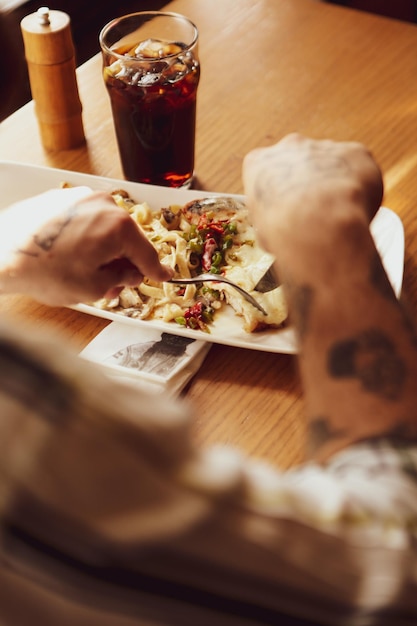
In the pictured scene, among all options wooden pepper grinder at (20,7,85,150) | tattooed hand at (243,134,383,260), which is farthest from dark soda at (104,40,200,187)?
tattooed hand at (243,134,383,260)

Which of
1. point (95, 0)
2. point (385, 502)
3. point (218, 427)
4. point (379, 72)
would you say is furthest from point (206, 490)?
point (95, 0)

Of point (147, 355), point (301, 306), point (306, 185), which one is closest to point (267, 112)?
point (147, 355)

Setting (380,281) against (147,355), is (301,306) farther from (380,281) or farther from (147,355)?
(147,355)

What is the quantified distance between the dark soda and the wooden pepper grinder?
110mm

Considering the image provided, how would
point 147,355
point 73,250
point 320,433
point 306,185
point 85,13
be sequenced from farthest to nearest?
point 85,13, point 147,355, point 73,250, point 306,185, point 320,433

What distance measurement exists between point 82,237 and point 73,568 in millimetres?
545

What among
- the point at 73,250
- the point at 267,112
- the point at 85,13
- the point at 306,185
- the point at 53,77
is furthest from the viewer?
the point at 85,13

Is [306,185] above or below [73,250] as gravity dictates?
above

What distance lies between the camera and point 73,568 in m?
0.41

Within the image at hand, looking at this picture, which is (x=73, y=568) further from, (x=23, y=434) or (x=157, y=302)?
(x=157, y=302)

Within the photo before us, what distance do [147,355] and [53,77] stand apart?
0.59m

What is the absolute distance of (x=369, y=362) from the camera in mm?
616

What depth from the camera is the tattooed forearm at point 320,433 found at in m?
0.58

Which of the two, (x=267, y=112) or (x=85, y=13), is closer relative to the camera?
(x=267, y=112)
